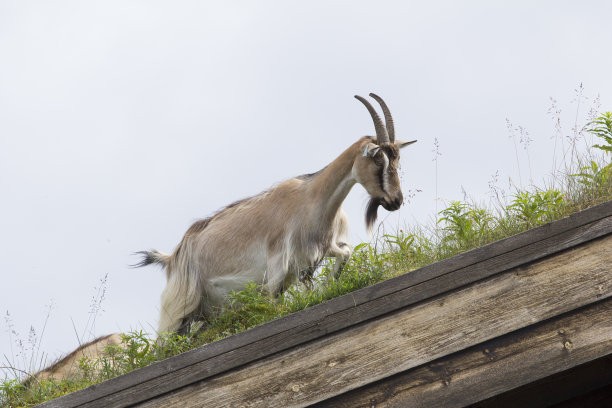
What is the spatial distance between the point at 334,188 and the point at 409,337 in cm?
248

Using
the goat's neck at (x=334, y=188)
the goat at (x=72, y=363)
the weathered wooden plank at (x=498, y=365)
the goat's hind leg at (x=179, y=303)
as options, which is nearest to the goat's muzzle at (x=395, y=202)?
the goat's neck at (x=334, y=188)

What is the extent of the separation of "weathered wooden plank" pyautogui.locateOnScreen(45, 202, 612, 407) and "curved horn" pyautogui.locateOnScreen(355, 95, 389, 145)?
94.1 inches

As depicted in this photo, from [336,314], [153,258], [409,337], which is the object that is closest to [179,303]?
[153,258]

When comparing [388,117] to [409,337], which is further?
[388,117]

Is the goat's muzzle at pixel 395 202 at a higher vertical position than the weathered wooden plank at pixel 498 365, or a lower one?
higher

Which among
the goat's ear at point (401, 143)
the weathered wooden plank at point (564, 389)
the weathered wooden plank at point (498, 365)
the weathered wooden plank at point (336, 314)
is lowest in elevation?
the weathered wooden plank at point (564, 389)

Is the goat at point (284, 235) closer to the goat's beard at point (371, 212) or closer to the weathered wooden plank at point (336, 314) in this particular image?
the goat's beard at point (371, 212)

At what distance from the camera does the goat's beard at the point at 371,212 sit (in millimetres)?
5268

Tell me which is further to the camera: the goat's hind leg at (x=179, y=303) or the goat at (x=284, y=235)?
the goat's hind leg at (x=179, y=303)

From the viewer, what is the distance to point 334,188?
17.5 ft

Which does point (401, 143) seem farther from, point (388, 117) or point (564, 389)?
point (564, 389)

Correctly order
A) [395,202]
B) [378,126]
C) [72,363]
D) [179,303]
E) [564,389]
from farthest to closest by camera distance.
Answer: [179,303] < [378,126] < [395,202] < [72,363] < [564,389]

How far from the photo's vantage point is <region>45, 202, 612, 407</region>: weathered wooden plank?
297 centimetres

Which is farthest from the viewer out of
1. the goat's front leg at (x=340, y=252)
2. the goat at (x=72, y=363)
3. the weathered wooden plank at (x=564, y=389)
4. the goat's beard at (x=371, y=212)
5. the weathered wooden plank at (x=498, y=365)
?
the goat's beard at (x=371, y=212)
